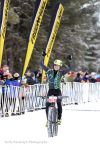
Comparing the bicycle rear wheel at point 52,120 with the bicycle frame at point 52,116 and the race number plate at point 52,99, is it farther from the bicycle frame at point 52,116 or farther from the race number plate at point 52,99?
the race number plate at point 52,99

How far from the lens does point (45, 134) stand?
13.0 m

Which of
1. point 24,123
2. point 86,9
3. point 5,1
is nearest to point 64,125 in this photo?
point 24,123

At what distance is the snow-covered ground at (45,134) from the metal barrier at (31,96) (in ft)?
3.07

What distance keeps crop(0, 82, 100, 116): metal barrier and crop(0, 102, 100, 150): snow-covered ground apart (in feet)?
3.07

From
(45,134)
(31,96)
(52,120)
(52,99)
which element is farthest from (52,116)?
(31,96)

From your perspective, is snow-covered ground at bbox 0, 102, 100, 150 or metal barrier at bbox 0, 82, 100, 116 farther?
metal barrier at bbox 0, 82, 100, 116

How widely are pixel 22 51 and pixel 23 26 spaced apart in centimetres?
233

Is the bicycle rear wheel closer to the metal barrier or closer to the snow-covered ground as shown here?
the snow-covered ground

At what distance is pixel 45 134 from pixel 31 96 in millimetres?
8632

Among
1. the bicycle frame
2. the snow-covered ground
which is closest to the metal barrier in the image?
the snow-covered ground

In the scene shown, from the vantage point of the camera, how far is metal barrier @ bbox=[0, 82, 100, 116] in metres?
18.8

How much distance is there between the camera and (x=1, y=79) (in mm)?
18844

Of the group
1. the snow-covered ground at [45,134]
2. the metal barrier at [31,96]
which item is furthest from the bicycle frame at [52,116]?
the metal barrier at [31,96]

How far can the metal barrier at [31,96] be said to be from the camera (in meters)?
18.8
